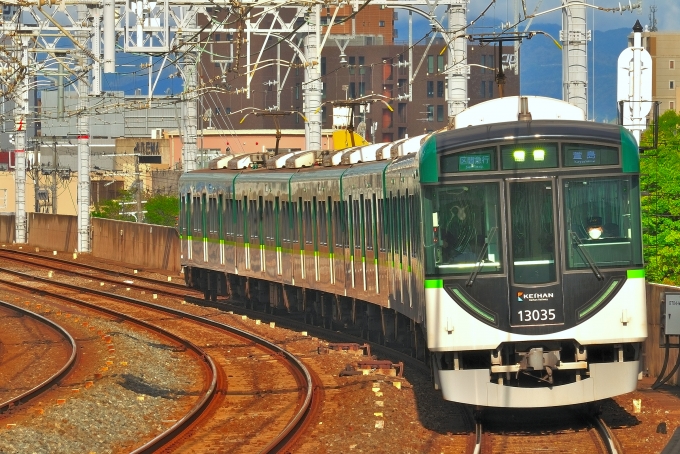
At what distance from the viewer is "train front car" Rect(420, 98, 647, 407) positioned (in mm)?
12398

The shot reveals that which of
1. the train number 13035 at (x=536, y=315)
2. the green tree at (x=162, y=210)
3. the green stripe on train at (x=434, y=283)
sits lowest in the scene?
the train number 13035 at (x=536, y=315)

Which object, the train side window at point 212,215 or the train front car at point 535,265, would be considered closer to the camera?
the train front car at point 535,265

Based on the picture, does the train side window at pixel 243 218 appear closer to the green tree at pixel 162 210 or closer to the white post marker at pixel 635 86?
the white post marker at pixel 635 86

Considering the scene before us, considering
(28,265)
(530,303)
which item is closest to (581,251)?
(530,303)

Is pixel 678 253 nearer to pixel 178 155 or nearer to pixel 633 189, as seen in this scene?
pixel 633 189

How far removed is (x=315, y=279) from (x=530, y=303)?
34.9 feet

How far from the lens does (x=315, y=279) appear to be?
898 inches

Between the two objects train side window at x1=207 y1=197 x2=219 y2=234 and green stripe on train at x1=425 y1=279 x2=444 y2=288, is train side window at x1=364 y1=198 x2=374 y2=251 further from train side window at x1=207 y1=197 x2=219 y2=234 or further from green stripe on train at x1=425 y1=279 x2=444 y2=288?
train side window at x1=207 y1=197 x2=219 y2=234

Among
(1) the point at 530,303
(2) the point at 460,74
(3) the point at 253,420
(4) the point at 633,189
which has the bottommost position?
(3) the point at 253,420

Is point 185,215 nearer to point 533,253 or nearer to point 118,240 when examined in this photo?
point 118,240

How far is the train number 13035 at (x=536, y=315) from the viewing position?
488 inches

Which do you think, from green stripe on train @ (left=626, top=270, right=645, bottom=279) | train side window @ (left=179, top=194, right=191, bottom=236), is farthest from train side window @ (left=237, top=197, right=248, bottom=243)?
green stripe on train @ (left=626, top=270, right=645, bottom=279)

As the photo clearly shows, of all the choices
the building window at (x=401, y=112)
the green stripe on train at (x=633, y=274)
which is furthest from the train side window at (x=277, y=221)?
the building window at (x=401, y=112)

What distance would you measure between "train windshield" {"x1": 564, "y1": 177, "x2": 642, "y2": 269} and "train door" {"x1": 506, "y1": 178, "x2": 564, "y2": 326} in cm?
17
